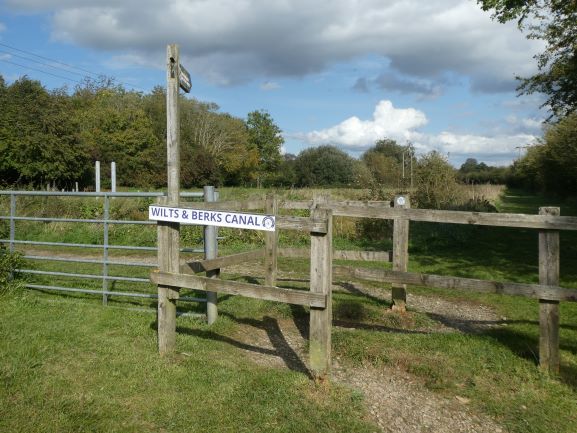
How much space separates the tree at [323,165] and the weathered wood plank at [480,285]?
198 ft

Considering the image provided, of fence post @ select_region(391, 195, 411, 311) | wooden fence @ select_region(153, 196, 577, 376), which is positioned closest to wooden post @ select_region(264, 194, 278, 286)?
wooden fence @ select_region(153, 196, 577, 376)

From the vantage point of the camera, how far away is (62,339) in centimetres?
564

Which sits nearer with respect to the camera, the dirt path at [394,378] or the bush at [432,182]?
the dirt path at [394,378]

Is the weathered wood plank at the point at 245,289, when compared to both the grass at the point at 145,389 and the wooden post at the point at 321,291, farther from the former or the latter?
the grass at the point at 145,389

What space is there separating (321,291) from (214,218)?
1.20 metres

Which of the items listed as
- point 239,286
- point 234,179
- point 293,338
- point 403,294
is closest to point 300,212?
point 403,294

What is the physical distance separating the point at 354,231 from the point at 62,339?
1145 centimetres

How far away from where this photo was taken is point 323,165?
73875 millimetres

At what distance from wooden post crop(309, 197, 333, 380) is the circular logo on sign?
365mm

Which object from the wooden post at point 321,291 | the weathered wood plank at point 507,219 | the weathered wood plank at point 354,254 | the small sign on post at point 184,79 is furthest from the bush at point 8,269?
the weathered wood plank at point 507,219

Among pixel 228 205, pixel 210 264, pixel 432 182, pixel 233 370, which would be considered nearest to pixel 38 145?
pixel 432 182

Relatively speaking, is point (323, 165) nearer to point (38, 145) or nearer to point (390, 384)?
point (38, 145)

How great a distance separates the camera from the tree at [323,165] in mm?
70325

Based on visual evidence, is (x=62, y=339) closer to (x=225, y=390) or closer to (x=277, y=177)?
(x=225, y=390)
